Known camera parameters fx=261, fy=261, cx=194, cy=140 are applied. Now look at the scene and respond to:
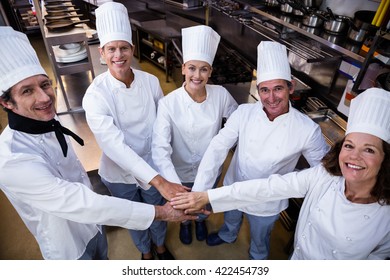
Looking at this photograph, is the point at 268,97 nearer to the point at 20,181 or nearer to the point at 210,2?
the point at 20,181

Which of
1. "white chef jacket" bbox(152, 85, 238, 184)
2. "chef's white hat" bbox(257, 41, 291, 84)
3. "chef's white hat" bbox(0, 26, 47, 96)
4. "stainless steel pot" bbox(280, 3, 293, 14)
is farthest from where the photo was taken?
"stainless steel pot" bbox(280, 3, 293, 14)

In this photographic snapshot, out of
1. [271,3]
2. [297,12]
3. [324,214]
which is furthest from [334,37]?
[324,214]

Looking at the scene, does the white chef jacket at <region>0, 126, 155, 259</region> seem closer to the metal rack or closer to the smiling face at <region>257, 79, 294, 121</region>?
the smiling face at <region>257, 79, 294, 121</region>

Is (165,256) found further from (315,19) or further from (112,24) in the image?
(315,19)

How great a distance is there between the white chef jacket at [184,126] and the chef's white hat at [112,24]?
1.55 feet

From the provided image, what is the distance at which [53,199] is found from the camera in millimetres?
1114

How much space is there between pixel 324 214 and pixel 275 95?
66 centimetres

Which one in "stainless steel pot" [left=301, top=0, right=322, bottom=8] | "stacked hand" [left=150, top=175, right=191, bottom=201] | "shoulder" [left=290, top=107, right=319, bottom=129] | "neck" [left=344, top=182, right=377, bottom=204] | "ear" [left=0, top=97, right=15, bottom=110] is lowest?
"stacked hand" [left=150, top=175, right=191, bottom=201]

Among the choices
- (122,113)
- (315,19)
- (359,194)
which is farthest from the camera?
(315,19)

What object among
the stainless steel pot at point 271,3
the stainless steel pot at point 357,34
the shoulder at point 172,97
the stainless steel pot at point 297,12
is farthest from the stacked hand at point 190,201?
the stainless steel pot at point 271,3

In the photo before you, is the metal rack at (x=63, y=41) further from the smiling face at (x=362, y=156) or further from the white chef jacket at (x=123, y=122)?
the smiling face at (x=362, y=156)

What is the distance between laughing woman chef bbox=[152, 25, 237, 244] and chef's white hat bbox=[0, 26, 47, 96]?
2.51 feet

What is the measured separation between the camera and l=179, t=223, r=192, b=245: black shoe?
222 cm

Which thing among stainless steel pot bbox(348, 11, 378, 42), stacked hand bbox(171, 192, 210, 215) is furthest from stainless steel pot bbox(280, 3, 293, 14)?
stacked hand bbox(171, 192, 210, 215)
